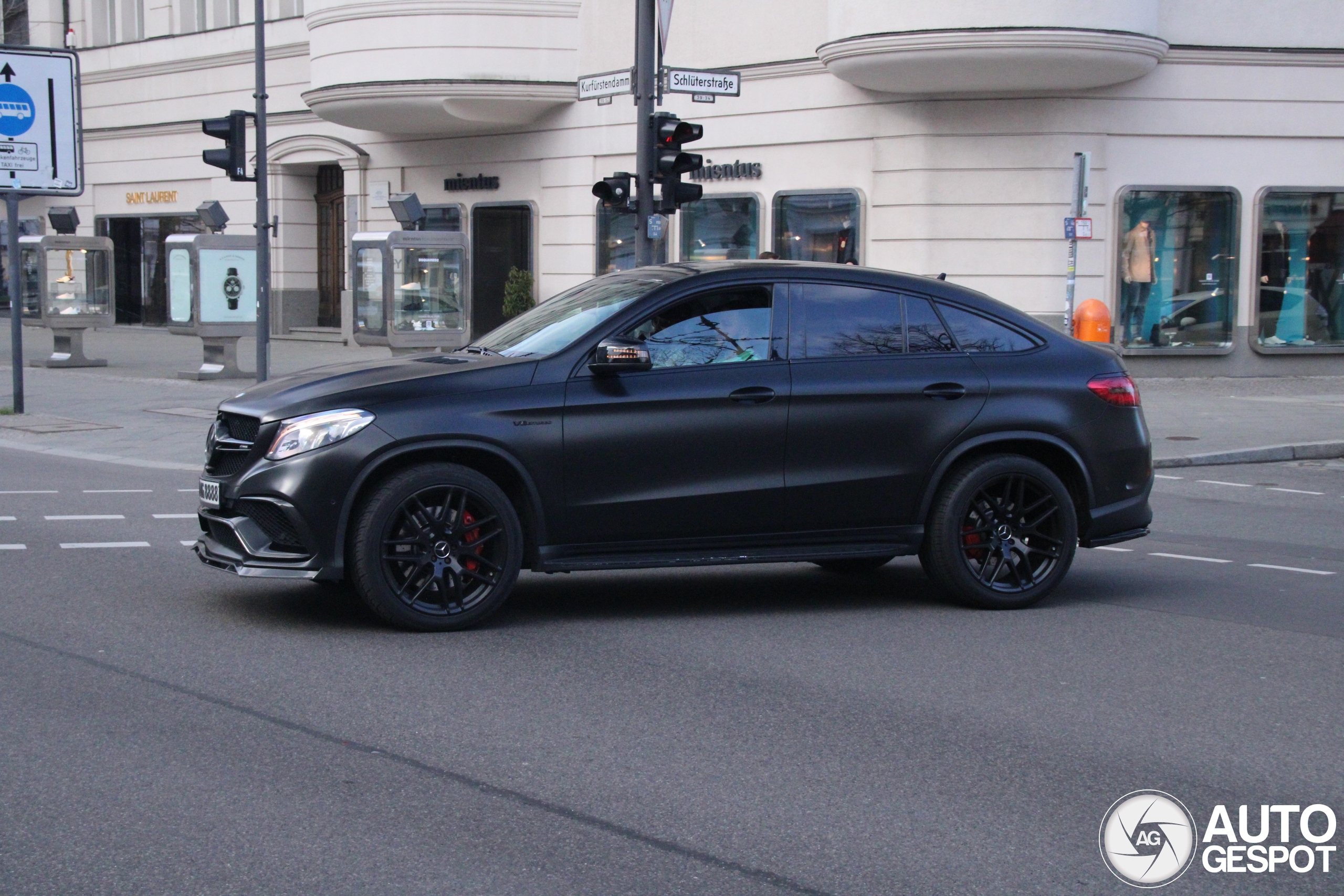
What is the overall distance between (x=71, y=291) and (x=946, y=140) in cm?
1456

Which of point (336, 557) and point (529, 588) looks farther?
point (529, 588)

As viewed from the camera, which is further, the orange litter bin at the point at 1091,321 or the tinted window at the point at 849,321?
the orange litter bin at the point at 1091,321

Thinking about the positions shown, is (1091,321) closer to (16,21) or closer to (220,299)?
(220,299)

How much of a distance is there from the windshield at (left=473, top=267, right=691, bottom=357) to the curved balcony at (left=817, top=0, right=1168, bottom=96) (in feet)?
43.7

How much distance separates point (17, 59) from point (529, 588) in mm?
11893

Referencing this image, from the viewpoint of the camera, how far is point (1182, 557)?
961 centimetres

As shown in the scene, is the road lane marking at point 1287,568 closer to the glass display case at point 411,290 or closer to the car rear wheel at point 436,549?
the car rear wheel at point 436,549

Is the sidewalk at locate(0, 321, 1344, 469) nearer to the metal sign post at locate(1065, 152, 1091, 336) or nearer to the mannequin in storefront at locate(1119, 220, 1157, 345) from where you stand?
the mannequin in storefront at locate(1119, 220, 1157, 345)

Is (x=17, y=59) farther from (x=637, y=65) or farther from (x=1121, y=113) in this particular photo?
(x=1121, y=113)

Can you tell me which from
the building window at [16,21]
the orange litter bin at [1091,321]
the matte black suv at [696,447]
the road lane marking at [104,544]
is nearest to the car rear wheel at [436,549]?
the matte black suv at [696,447]

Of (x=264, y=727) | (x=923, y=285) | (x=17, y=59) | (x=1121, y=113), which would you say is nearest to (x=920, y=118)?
(x=1121, y=113)

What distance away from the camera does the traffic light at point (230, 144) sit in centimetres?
1730

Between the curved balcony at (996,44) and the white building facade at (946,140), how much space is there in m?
0.04

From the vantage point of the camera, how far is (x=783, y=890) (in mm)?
4000
